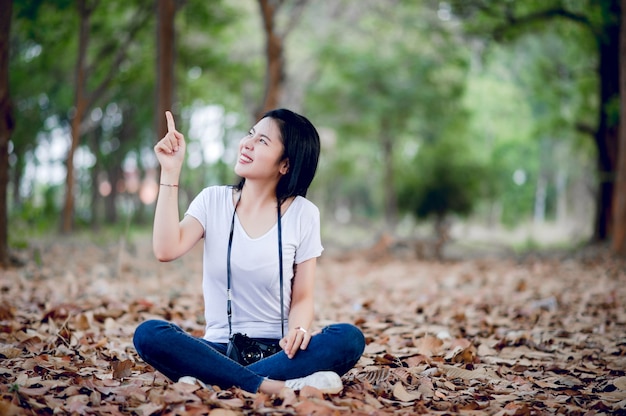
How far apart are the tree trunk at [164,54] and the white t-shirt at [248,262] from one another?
6.32 meters

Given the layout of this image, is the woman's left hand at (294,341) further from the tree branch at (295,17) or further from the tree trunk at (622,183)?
the tree branch at (295,17)

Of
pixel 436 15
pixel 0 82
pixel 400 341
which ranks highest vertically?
pixel 436 15

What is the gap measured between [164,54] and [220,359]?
24.1ft

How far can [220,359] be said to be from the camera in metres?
2.86

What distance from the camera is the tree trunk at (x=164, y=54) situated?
9250 mm

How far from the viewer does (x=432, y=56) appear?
824 inches

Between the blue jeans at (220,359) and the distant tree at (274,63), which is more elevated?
the distant tree at (274,63)

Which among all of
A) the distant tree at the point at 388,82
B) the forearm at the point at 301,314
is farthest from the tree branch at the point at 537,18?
the forearm at the point at 301,314

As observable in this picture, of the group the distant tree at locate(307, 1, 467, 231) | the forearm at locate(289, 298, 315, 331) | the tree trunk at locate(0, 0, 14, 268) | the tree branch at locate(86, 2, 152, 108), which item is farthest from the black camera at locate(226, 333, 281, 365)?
the distant tree at locate(307, 1, 467, 231)

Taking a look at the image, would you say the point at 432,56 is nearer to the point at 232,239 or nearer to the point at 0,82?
the point at 0,82

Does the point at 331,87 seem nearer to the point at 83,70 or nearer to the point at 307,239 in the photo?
the point at 83,70

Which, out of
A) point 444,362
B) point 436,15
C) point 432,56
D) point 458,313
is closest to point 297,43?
point 432,56

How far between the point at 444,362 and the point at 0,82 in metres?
5.57

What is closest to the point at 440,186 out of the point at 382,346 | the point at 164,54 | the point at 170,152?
the point at 164,54
